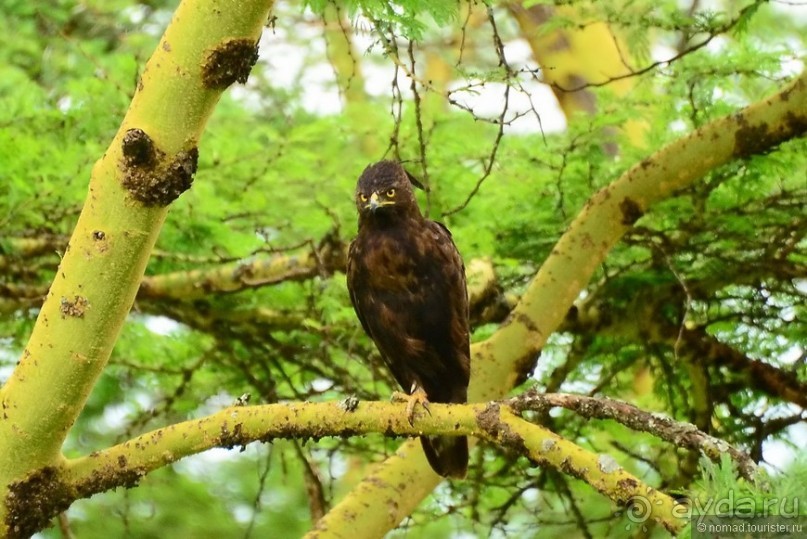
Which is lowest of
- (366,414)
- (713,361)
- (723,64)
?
(366,414)

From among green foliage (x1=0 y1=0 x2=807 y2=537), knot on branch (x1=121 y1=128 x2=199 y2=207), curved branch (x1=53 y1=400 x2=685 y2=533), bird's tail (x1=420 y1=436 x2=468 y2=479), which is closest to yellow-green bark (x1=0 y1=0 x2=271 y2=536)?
knot on branch (x1=121 y1=128 x2=199 y2=207)

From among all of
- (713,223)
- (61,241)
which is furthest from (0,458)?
(713,223)

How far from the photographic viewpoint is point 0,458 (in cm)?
280

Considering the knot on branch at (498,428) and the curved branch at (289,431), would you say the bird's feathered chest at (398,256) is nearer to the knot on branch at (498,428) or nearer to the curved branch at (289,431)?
the curved branch at (289,431)

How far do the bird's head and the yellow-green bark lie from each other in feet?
4.28

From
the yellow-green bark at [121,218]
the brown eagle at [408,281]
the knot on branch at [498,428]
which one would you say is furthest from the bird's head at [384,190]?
the knot on branch at [498,428]

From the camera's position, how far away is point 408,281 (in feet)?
13.1

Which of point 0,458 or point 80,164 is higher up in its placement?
point 80,164

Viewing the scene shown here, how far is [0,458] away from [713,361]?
9.41 ft

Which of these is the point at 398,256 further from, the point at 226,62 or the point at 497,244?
the point at 226,62

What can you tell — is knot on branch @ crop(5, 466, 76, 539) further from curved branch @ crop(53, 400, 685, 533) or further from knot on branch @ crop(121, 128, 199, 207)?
knot on branch @ crop(121, 128, 199, 207)

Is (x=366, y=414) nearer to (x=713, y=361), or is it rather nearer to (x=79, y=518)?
(x=713, y=361)

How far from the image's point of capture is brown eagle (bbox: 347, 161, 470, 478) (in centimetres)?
394

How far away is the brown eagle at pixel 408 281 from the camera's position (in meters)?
→ 3.94
